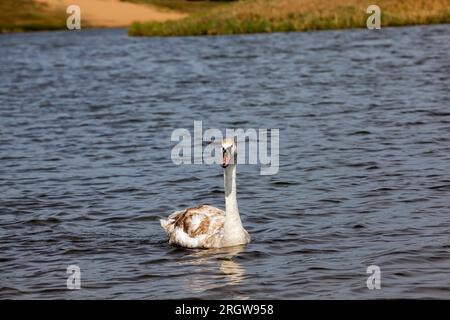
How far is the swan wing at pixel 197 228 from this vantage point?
15.4 m

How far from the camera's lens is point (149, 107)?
35812mm

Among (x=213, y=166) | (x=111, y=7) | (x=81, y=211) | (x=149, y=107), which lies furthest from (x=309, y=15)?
(x=111, y=7)

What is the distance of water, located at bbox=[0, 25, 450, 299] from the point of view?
13664 mm

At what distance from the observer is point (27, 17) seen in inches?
5753

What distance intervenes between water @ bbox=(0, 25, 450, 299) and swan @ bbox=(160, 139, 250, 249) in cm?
23

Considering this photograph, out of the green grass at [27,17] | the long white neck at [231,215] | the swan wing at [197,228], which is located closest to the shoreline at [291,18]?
the green grass at [27,17]

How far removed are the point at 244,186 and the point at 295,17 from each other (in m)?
59.0

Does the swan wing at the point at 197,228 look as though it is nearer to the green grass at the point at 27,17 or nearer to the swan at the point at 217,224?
the swan at the point at 217,224
